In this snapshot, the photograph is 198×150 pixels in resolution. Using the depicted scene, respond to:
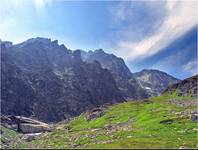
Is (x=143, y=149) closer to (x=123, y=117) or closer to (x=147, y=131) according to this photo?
(x=147, y=131)

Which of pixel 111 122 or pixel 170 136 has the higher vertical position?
pixel 111 122

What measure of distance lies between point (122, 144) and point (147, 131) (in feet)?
79.9

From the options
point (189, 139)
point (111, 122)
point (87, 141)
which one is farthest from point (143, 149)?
point (111, 122)

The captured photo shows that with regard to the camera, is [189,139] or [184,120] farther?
[184,120]

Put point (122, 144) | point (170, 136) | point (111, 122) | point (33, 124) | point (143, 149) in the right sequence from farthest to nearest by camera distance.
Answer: point (33, 124) < point (111, 122) < point (170, 136) < point (122, 144) < point (143, 149)

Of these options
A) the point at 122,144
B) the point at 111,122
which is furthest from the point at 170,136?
the point at 111,122

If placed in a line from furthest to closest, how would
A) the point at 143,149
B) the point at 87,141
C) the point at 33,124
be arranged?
1. the point at 33,124
2. the point at 87,141
3. the point at 143,149

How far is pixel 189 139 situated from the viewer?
278 ft

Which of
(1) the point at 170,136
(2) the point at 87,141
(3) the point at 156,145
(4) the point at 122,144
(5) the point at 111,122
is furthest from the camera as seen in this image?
(5) the point at 111,122

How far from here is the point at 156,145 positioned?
77688 millimetres

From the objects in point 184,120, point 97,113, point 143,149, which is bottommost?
point 143,149

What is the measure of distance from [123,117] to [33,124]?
50701 mm

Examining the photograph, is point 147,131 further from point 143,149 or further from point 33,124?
point 33,124

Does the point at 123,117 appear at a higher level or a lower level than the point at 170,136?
higher
